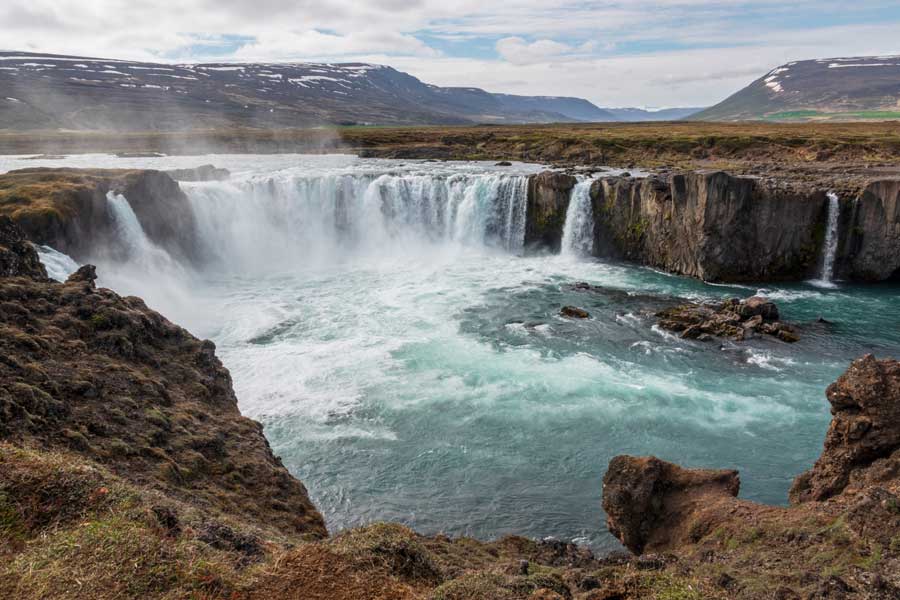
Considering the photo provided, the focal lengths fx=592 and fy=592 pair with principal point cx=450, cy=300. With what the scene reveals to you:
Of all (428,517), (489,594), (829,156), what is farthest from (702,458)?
(829,156)

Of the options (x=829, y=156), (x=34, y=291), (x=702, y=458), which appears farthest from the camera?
(x=829, y=156)

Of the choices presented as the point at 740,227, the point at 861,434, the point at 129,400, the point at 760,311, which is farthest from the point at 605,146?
the point at 129,400

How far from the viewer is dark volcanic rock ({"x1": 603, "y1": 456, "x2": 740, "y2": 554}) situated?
12219 mm

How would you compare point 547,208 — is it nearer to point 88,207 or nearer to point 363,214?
point 363,214

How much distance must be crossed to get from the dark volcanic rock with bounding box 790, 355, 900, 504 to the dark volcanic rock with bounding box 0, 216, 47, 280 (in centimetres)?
1966

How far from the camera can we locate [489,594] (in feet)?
22.9

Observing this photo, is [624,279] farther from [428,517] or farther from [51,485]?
[51,485]

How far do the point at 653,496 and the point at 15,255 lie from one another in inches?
680

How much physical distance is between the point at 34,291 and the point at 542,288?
86.8 feet

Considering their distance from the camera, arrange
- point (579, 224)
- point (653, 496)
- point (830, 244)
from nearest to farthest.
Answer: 1. point (653, 496)
2. point (830, 244)
3. point (579, 224)

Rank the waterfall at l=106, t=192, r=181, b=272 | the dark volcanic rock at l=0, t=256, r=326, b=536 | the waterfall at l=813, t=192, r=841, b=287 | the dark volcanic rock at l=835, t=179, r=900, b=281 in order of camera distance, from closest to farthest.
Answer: the dark volcanic rock at l=0, t=256, r=326, b=536
the dark volcanic rock at l=835, t=179, r=900, b=281
the waterfall at l=106, t=192, r=181, b=272
the waterfall at l=813, t=192, r=841, b=287

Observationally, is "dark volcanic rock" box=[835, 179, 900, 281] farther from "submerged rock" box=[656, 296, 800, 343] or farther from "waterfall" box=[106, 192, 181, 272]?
"waterfall" box=[106, 192, 181, 272]

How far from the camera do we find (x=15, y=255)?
16.0 m

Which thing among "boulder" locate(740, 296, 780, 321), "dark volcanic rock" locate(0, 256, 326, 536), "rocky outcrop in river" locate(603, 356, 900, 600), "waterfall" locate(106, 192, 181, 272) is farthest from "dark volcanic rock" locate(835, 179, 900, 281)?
"waterfall" locate(106, 192, 181, 272)
